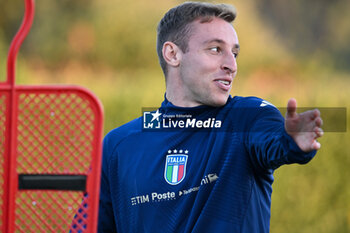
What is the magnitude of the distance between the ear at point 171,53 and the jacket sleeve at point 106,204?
450 mm

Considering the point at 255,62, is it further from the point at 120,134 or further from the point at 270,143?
the point at 270,143

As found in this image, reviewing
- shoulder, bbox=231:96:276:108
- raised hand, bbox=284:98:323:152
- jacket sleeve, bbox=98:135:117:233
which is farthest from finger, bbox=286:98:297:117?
jacket sleeve, bbox=98:135:117:233

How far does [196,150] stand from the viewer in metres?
1.95

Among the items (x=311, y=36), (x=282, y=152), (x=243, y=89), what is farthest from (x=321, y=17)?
(x=282, y=152)

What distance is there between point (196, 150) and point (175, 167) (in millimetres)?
104

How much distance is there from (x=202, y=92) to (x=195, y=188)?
0.38 metres

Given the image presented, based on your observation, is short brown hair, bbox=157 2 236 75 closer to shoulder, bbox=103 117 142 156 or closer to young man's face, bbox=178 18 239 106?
young man's face, bbox=178 18 239 106

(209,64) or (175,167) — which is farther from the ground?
(209,64)

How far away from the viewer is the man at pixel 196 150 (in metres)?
1.86

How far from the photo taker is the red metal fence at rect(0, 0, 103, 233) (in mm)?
1386

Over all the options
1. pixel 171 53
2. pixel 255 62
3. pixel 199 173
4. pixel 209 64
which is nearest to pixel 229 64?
pixel 209 64

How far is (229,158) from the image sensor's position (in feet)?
6.16

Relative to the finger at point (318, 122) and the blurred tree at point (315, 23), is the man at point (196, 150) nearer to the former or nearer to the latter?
the finger at point (318, 122)

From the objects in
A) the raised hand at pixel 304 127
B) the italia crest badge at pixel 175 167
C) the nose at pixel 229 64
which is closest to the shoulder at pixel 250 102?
the nose at pixel 229 64
